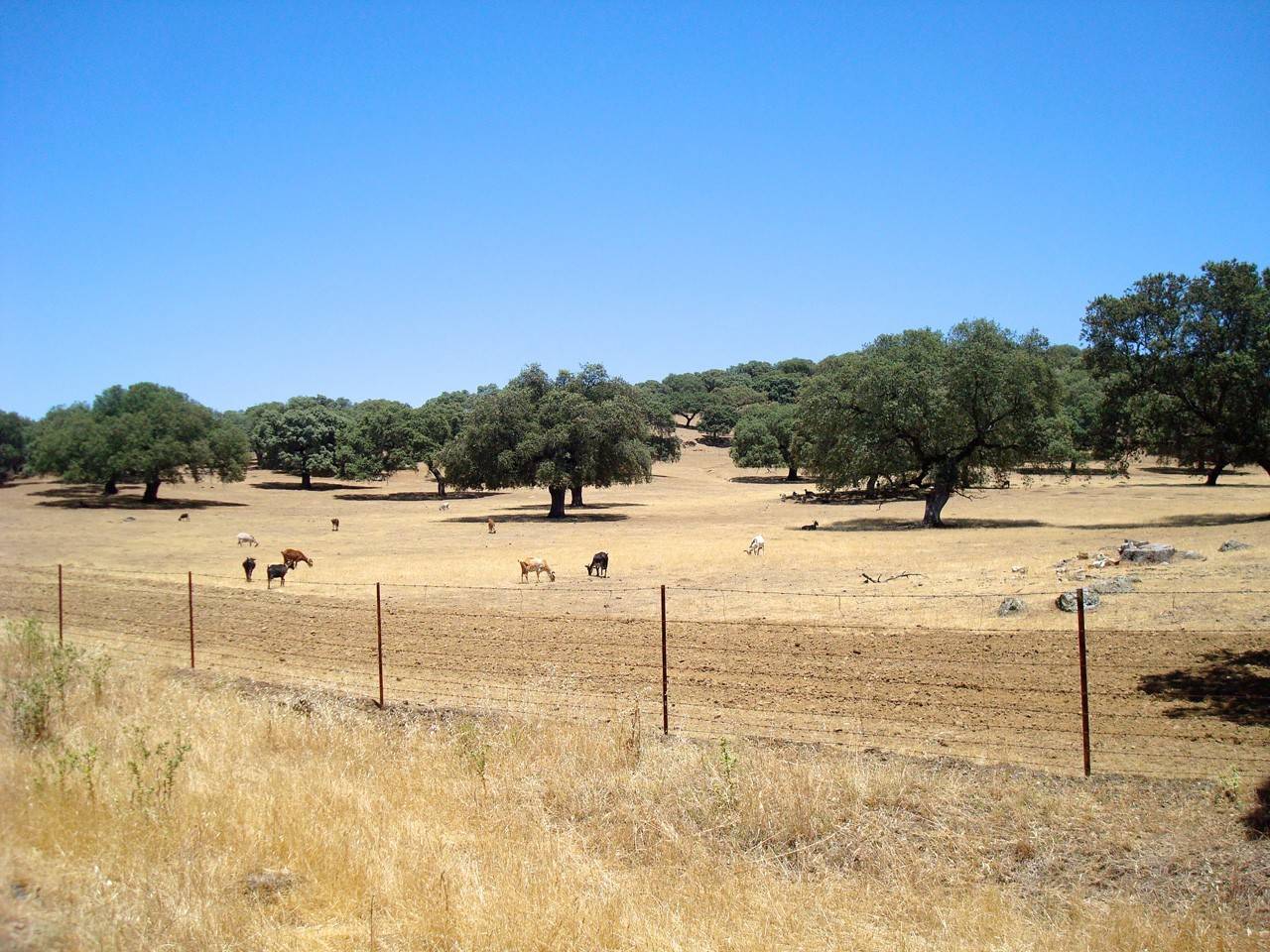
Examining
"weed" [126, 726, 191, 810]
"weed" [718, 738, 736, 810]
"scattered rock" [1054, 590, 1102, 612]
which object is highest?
"weed" [126, 726, 191, 810]

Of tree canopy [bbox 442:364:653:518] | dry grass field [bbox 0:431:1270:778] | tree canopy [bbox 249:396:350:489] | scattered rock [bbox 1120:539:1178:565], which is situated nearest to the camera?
→ dry grass field [bbox 0:431:1270:778]

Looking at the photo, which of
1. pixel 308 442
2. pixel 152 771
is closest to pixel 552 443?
pixel 308 442

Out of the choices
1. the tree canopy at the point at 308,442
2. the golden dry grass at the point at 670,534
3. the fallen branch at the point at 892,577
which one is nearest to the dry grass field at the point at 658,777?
the fallen branch at the point at 892,577

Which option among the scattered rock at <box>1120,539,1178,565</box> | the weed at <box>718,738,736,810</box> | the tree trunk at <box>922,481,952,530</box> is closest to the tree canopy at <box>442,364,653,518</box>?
the tree trunk at <box>922,481,952,530</box>

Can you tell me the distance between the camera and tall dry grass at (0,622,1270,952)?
17.7 ft

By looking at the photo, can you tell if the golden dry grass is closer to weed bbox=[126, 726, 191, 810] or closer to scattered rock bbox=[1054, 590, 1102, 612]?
scattered rock bbox=[1054, 590, 1102, 612]

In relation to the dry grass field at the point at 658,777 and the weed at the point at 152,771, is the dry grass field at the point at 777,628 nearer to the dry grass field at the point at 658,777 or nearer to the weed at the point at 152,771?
the dry grass field at the point at 658,777

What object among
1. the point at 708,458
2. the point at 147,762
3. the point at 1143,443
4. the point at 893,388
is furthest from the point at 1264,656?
the point at 708,458

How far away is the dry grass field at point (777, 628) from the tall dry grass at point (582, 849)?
7.50 feet

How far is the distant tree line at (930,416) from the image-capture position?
3866cm

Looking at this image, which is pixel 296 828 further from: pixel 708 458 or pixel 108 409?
pixel 708 458

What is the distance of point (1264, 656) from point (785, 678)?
7.02m

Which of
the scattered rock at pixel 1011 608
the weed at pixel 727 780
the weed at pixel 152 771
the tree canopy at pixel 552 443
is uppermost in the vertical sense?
the tree canopy at pixel 552 443

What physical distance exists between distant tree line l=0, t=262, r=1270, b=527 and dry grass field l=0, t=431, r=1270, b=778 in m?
4.19
